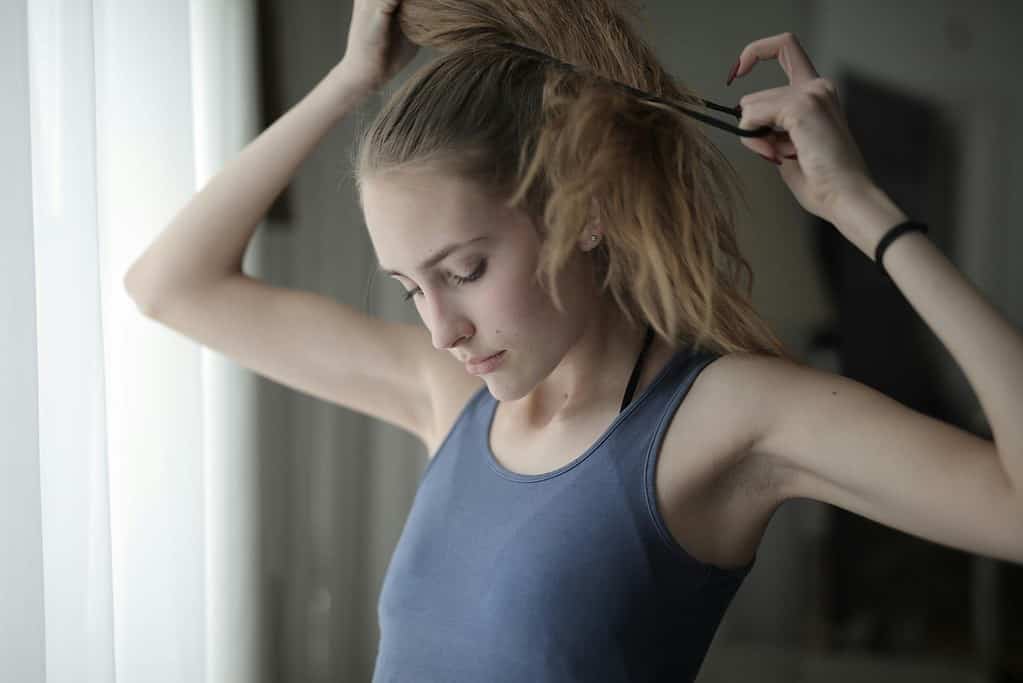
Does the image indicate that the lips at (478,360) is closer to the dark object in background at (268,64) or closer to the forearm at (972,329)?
the forearm at (972,329)

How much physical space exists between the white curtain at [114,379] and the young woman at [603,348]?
0.99 ft

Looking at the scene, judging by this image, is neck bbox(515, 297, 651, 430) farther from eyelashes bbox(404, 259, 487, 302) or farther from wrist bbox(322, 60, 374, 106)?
wrist bbox(322, 60, 374, 106)

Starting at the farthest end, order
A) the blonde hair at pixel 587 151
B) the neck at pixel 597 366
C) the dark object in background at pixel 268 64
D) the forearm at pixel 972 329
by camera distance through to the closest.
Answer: the dark object in background at pixel 268 64, the neck at pixel 597 366, the blonde hair at pixel 587 151, the forearm at pixel 972 329

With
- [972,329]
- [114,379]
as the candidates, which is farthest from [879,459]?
[114,379]

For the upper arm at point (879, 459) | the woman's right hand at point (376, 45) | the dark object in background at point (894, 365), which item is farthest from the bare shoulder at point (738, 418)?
the dark object in background at point (894, 365)

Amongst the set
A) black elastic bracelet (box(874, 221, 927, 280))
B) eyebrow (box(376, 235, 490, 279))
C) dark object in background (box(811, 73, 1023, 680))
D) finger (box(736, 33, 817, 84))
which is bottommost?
dark object in background (box(811, 73, 1023, 680))

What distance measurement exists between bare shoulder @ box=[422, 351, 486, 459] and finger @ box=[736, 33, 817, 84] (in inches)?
17.8

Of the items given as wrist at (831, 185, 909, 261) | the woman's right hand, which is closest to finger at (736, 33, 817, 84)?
wrist at (831, 185, 909, 261)

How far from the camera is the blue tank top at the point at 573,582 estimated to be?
0.83 m

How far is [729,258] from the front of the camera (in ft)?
3.09

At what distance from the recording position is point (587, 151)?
79cm

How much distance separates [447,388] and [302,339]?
0.18 metres

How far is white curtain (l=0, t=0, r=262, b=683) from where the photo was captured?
2.89 feet

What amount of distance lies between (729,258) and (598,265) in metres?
0.13
